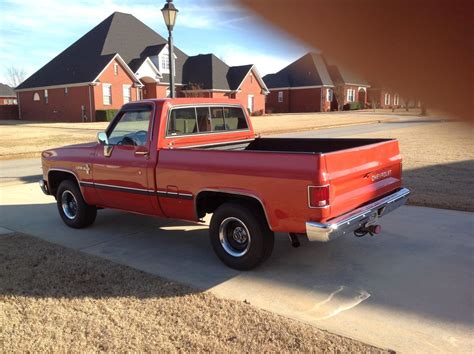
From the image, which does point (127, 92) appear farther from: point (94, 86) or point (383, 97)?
point (383, 97)

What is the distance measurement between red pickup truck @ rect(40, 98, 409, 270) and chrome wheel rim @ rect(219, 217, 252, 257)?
0.04ft

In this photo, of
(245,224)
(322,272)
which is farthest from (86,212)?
(322,272)

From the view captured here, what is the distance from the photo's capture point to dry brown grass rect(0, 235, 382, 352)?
3076 millimetres

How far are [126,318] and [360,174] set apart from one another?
2.54m

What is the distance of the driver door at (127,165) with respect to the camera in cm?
528

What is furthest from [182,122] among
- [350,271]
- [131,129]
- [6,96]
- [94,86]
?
[6,96]

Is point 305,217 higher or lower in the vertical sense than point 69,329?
higher

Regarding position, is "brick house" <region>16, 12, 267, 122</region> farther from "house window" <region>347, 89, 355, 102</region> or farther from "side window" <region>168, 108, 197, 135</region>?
"house window" <region>347, 89, 355, 102</region>

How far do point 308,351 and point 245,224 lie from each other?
165 cm

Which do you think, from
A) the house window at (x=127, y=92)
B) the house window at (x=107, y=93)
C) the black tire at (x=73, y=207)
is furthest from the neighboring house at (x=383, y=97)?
the house window at (x=127, y=92)

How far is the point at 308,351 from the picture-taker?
117 inches

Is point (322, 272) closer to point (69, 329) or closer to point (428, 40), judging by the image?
point (69, 329)

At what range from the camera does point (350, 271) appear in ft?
14.5

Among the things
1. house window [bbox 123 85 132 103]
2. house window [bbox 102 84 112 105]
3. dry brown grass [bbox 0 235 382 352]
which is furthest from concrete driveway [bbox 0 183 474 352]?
house window [bbox 123 85 132 103]
